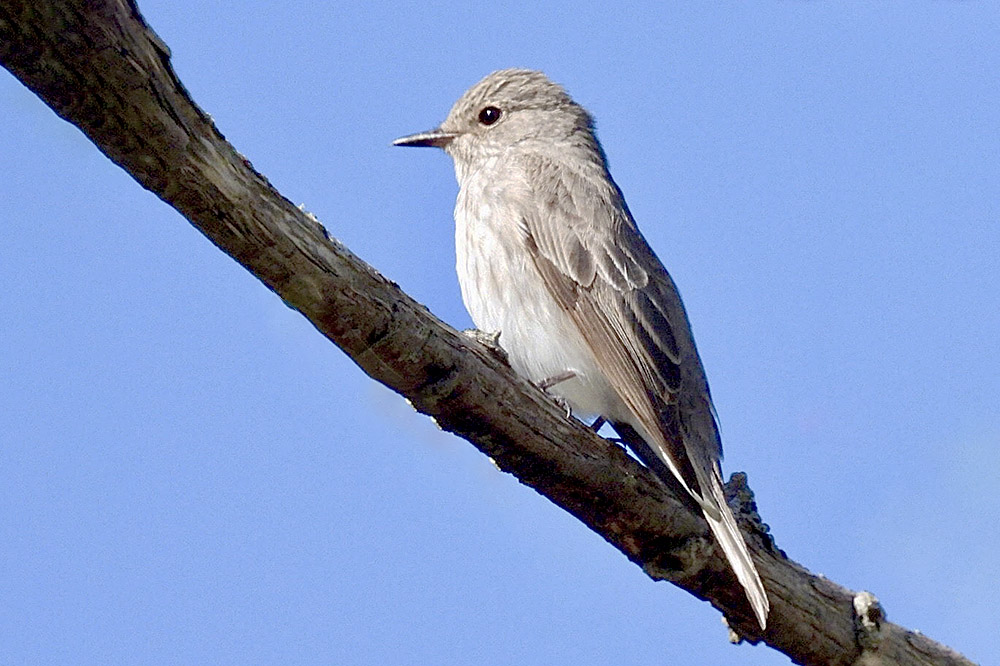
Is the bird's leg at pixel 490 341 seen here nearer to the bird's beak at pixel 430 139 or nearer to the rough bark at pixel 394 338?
the rough bark at pixel 394 338

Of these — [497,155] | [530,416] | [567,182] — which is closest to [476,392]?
[530,416]

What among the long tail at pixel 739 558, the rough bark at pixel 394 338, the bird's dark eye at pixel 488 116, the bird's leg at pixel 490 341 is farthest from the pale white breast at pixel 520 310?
the bird's dark eye at pixel 488 116

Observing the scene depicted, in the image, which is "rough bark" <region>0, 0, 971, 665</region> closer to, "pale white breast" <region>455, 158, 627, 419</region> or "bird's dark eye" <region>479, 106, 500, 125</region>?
"pale white breast" <region>455, 158, 627, 419</region>

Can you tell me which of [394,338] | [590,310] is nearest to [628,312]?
[590,310]

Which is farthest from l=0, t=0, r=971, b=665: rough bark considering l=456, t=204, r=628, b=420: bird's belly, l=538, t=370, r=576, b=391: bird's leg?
l=456, t=204, r=628, b=420: bird's belly

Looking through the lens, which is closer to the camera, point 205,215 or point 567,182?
point 205,215

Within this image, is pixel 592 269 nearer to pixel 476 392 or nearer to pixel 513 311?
pixel 513 311
